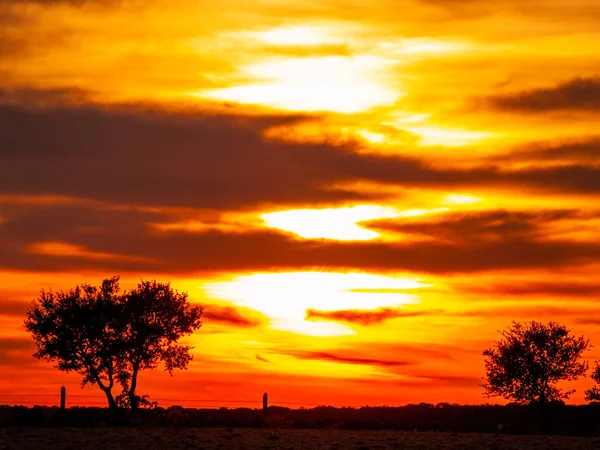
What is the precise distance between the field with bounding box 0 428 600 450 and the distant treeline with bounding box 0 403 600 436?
21.2ft

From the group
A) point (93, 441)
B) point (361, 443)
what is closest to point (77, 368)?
point (93, 441)

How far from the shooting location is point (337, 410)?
101688mm

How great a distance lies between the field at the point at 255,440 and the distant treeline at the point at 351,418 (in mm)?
6448

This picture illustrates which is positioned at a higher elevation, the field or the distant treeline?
the distant treeline

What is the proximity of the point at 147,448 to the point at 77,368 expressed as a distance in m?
26.2

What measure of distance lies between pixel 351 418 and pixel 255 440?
3112 cm

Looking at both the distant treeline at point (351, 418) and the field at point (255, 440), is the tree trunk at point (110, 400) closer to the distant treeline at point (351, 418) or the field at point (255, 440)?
the distant treeline at point (351, 418)

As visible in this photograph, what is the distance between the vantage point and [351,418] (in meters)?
88.0

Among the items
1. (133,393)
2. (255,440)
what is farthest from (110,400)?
(255,440)

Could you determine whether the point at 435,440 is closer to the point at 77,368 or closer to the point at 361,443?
the point at 361,443

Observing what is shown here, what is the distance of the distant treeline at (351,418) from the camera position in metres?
71.4

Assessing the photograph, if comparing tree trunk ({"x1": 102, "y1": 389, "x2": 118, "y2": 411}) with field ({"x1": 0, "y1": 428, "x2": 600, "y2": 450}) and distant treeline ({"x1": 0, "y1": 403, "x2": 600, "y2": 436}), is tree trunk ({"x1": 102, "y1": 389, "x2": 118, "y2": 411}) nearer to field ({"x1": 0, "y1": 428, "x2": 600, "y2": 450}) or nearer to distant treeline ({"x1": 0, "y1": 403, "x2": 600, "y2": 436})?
distant treeline ({"x1": 0, "y1": 403, "x2": 600, "y2": 436})

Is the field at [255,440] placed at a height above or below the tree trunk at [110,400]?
below

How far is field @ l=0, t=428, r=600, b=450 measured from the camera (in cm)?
5469
